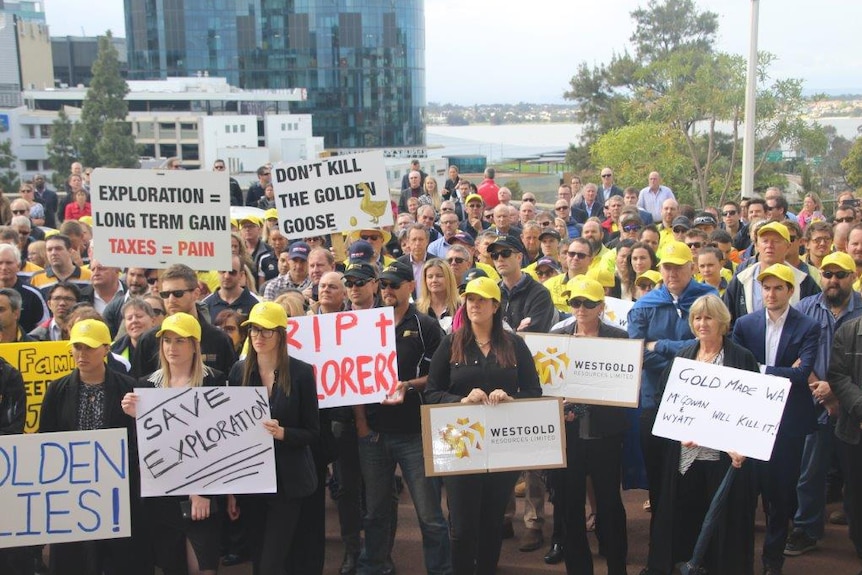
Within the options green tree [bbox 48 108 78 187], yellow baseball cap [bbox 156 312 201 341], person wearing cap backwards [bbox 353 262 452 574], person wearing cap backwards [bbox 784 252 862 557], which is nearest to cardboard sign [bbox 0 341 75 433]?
yellow baseball cap [bbox 156 312 201 341]

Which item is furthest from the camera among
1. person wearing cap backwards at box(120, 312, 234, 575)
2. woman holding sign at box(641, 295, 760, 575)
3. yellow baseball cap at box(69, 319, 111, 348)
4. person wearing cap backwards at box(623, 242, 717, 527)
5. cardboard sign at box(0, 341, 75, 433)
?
cardboard sign at box(0, 341, 75, 433)

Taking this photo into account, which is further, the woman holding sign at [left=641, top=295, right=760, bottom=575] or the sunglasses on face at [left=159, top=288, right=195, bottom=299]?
the sunglasses on face at [left=159, top=288, right=195, bottom=299]

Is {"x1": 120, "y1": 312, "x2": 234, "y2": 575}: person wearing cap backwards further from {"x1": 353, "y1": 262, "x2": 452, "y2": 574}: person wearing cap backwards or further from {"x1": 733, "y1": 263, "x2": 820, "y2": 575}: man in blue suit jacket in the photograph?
{"x1": 733, "y1": 263, "x2": 820, "y2": 575}: man in blue suit jacket

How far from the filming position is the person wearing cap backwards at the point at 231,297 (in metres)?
7.92

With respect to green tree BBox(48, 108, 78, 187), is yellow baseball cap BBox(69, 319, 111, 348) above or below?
above

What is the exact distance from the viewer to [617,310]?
7.91 m

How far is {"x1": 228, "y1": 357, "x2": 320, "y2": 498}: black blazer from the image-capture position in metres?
5.75

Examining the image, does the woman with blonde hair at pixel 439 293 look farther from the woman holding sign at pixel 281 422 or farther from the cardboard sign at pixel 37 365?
the cardboard sign at pixel 37 365

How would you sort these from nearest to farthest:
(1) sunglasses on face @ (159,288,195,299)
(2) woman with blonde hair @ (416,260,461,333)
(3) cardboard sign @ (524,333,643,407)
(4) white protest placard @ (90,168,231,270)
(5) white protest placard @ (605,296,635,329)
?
(3) cardboard sign @ (524,333,643,407) < (1) sunglasses on face @ (159,288,195,299) < (2) woman with blonde hair @ (416,260,461,333) < (5) white protest placard @ (605,296,635,329) < (4) white protest placard @ (90,168,231,270)

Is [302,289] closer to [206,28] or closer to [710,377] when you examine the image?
[710,377]

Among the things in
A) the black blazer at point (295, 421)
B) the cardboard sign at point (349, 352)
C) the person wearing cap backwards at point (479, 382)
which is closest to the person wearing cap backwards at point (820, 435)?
the person wearing cap backwards at point (479, 382)

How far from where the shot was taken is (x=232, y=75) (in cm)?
12331

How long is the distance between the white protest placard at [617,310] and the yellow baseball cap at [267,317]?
3128mm

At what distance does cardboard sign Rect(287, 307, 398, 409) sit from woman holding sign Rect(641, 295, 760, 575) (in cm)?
176
